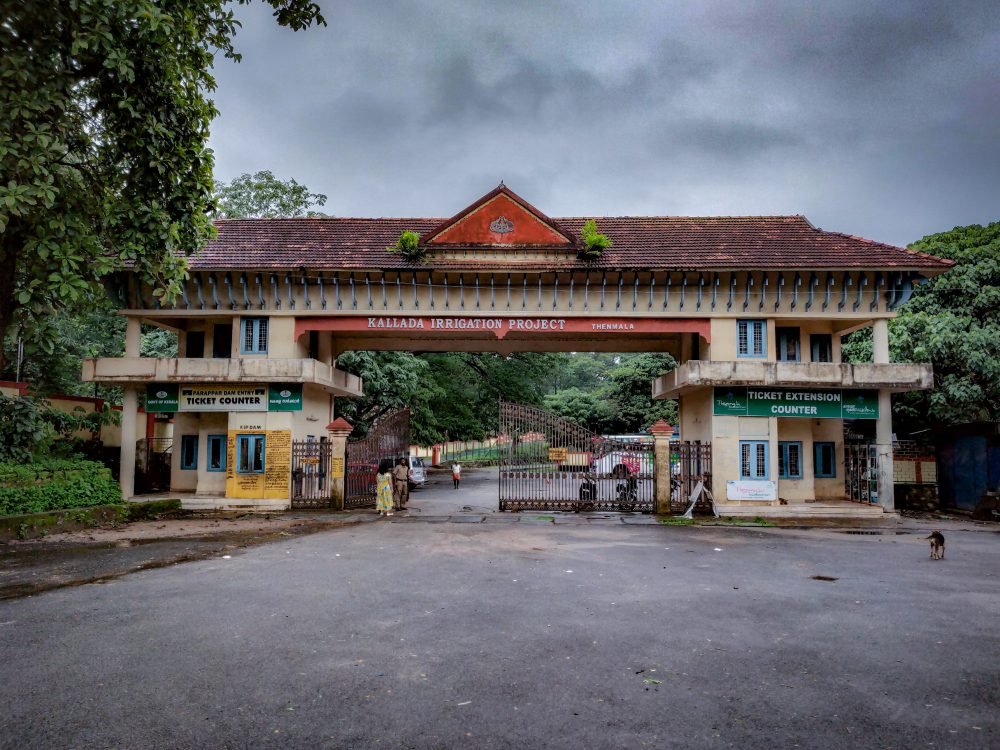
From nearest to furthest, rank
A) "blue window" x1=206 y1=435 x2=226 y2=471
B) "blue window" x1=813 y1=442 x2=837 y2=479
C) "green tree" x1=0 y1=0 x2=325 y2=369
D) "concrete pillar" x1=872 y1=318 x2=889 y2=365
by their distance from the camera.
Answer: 1. "green tree" x1=0 y1=0 x2=325 y2=369
2. "concrete pillar" x1=872 y1=318 x2=889 y2=365
3. "blue window" x1=206 y1=435 x2=226 y2=471
4. "blue window" x1=813 y1=442 x2=837 y2=479

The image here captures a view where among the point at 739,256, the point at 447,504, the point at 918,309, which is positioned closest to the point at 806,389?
the point at 739,256

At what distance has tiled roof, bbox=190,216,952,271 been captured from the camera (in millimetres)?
18016

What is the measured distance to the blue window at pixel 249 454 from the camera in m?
18.0

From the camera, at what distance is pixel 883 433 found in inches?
703

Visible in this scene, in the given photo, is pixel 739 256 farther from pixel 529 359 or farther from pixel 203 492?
pixel 529 359

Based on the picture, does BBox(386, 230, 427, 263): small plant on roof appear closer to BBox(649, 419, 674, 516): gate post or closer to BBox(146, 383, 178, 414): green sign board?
BBox(146, 383, 178, 414): green sign board

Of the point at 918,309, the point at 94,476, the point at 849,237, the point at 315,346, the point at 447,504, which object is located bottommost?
the point at 447,504

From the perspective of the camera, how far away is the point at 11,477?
12.1 meters

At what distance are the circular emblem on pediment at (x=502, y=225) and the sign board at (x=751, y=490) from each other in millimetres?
9357

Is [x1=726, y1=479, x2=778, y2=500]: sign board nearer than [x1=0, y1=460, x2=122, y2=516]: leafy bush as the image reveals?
No

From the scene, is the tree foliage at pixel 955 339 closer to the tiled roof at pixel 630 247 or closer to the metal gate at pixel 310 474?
the tiled roof at pixel 630 247

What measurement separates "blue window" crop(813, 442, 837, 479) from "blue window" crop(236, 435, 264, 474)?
53.1 feet

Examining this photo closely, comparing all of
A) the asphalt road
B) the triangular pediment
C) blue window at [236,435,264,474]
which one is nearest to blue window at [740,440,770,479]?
the triangular pediment

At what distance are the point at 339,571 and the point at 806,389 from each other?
14.0m
